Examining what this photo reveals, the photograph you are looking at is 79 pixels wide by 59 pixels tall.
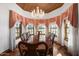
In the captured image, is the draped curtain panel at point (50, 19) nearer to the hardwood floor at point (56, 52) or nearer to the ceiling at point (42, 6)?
the ceiling at point (42, 6)

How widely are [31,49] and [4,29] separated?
0.41 meters

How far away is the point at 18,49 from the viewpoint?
5.40 ft

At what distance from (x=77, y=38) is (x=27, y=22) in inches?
24.9

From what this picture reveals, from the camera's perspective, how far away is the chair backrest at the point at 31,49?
164cm

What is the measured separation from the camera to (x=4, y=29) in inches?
64.3

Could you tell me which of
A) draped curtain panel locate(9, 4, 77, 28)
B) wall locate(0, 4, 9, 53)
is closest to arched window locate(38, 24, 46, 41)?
draped curtain panel locate(9, 4, 77, 28)

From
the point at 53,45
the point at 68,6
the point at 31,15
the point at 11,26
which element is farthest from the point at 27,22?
the point at 68,6

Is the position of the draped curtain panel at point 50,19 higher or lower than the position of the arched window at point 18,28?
higher

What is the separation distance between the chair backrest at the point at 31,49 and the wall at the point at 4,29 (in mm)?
173

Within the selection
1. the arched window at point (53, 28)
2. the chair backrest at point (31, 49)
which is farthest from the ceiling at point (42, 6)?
the chair backrest at point (31, 49)

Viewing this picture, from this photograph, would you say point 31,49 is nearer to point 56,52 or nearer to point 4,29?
point 56,52

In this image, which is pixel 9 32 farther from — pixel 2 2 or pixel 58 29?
pixel 58 29

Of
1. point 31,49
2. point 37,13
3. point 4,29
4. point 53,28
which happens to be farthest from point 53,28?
point 4,29

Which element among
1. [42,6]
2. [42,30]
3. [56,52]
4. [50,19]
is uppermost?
[42,6]
